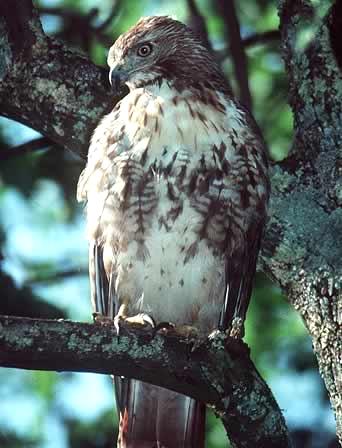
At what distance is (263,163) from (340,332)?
92 centimetres

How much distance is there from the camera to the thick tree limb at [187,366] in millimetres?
3061

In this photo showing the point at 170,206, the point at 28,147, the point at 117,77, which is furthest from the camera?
the point at 28,147

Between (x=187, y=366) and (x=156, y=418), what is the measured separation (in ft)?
3.94

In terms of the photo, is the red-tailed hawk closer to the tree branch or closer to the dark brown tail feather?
the dark brown tail feather

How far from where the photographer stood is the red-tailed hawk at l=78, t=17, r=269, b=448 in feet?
13.3

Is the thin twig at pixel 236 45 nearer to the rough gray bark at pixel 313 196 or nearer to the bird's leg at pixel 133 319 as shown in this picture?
the rough gray bark at pixel 313 196

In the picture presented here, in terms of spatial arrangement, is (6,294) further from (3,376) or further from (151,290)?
(3,376)

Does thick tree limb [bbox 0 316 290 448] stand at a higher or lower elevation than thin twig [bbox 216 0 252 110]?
lower

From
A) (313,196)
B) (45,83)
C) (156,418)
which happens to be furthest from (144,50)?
(156,418)

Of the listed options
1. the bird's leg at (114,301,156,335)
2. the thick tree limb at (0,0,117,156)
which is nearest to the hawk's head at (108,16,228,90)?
the thick tree limb at (0,0,117,156)

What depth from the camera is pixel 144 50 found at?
4465mm

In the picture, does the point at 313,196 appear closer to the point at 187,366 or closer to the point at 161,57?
the point at 187,366

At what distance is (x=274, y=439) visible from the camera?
317 centimetres

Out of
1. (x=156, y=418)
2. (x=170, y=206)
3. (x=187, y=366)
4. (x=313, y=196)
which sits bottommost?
(x=187, y=366)
